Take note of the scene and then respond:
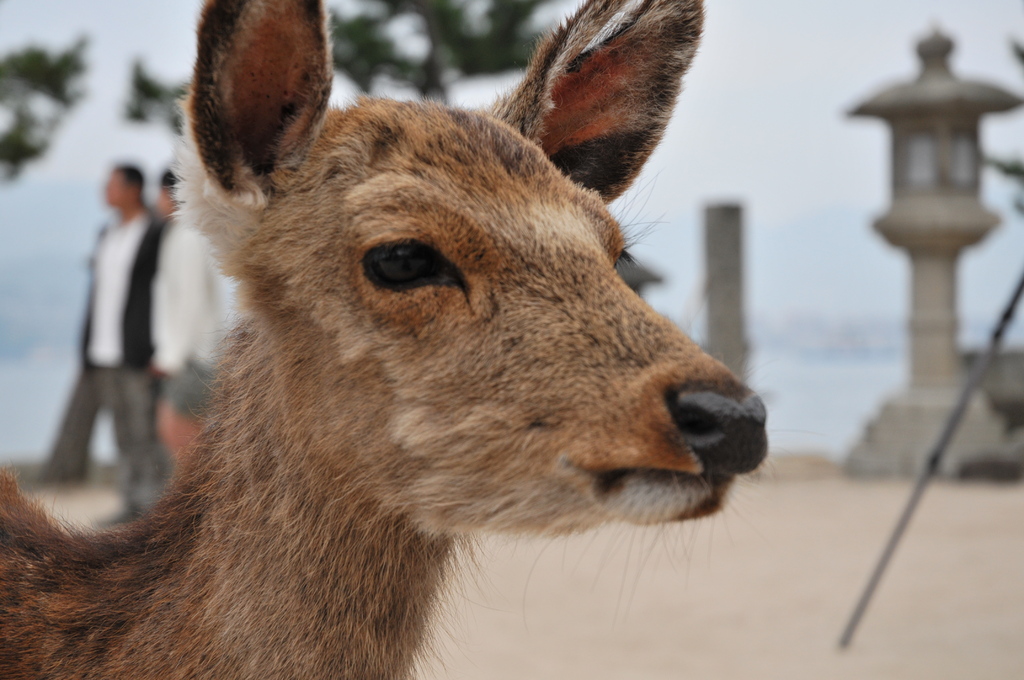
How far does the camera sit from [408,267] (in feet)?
5.67

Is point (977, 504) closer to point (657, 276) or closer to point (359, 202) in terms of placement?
point (657, 276)

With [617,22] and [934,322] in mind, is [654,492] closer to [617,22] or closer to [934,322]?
[617,22]

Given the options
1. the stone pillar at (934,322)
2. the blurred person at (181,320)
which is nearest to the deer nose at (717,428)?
the blurred person at (181,320)

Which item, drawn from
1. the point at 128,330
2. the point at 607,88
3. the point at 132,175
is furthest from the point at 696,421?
the point at 132,175

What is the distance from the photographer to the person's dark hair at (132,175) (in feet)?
22.9

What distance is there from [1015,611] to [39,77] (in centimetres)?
1139

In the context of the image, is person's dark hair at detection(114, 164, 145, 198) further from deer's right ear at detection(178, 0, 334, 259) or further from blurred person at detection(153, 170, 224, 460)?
deer's right ear at detection(178, 0, 334, 259)

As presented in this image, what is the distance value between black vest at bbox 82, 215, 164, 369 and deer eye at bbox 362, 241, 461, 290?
560cm

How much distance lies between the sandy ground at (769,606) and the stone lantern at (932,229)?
1.75 meters

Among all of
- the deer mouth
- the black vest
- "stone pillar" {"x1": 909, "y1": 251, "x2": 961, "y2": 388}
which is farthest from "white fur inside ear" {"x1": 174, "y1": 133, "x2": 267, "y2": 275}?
"stone pillar" {"x1": 909, "y1": 251, "x2": 961, "y2": 388}

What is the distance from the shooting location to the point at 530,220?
1.80 metres

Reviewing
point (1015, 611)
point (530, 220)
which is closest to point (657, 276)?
point (1015, 611)

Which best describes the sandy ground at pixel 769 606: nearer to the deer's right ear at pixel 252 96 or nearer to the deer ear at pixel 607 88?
the deer ear at pixel 607 88

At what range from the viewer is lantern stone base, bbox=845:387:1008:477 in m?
10.9
